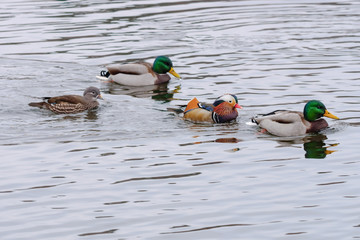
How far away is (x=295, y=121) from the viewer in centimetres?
1650

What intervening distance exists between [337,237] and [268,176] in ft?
8.88

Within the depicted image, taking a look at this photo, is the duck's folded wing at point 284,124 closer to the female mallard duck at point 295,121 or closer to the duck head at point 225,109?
the female mallard duck at point 295,121

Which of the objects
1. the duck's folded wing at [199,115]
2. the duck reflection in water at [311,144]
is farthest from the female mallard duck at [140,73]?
the duck reflection in water at [311,144]

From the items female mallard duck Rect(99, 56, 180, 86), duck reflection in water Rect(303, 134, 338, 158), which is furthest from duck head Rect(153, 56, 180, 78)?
duck reflection in water Rect(303, 134, 338, 158)

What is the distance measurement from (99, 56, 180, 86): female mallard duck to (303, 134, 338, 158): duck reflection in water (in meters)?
6.93

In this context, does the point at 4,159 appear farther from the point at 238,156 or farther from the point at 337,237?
the point at 337,237

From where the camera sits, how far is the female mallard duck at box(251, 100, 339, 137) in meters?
16.4

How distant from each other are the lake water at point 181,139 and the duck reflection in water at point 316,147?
4 centimetres

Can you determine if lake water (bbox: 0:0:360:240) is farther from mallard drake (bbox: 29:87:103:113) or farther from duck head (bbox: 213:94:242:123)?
duck head (bbox: 213:94:242:123)

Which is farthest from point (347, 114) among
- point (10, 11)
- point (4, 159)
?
point (10, 11)

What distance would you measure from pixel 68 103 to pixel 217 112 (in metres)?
3.32

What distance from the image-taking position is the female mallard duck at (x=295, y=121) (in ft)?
53.8

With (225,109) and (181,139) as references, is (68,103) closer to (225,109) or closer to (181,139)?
(225,109)

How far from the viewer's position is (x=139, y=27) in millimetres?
29953
